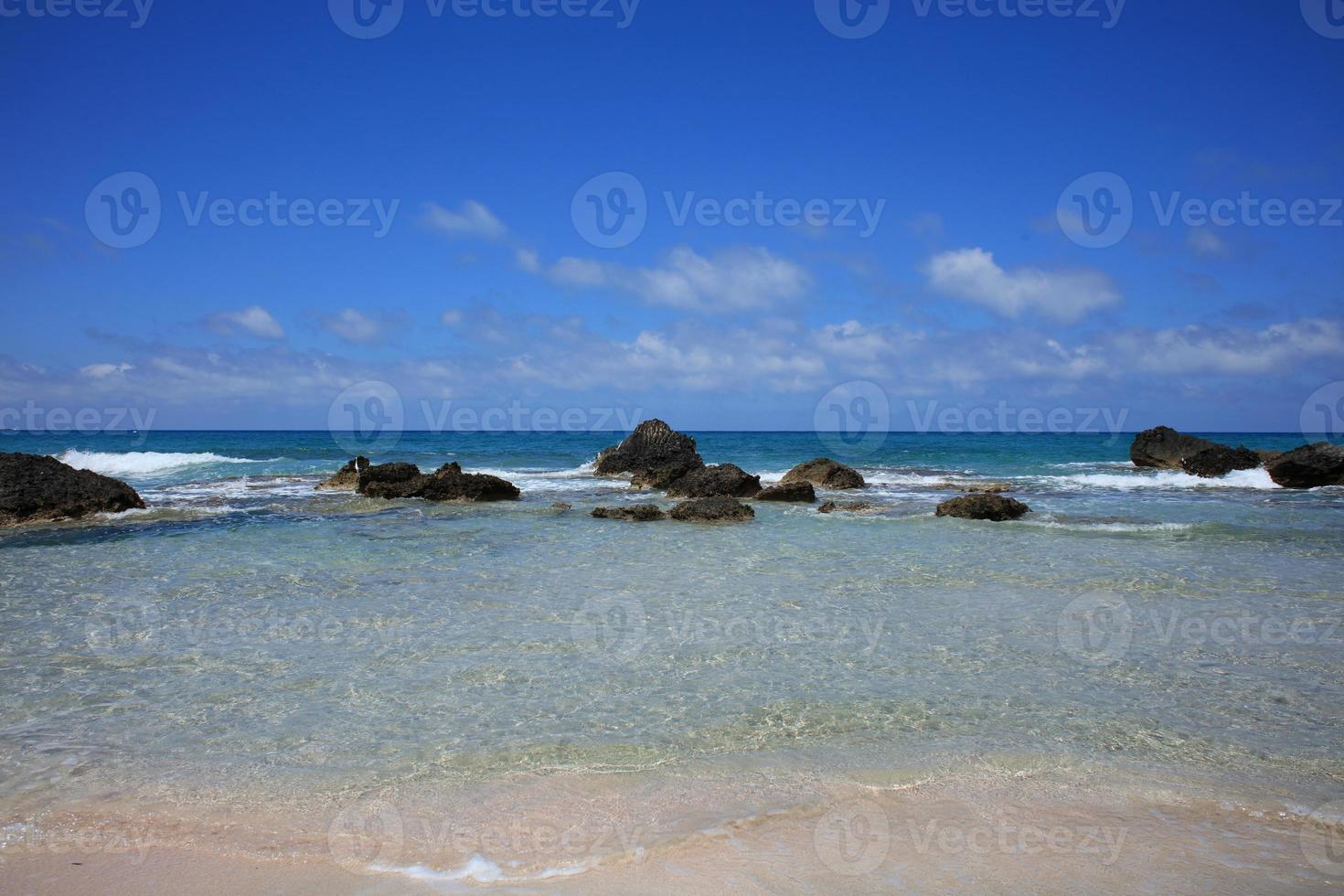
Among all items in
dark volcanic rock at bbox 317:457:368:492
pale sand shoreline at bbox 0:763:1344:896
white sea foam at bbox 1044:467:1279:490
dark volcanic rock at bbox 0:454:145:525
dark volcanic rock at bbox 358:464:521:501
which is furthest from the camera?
white sea foam at bbox 1044:467:1279:490

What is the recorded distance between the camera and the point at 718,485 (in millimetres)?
20547

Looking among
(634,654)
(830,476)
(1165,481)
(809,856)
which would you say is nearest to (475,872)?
(809,856)

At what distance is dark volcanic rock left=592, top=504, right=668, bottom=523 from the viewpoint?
53.6ft

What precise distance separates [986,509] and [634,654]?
11.6 meters

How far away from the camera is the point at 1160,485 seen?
26.9 meters

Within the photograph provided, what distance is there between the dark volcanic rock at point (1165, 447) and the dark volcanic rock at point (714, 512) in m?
24.5

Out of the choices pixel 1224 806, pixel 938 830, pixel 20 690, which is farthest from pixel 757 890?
pixel 20 690

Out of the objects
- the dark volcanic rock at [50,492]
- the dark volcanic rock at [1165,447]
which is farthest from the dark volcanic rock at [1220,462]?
the dark volcanic rock at [50,492]

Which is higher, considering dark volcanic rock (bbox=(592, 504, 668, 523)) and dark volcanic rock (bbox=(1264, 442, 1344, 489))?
dark volcanic rock (bbox=(1264, 442, 1344, 489))

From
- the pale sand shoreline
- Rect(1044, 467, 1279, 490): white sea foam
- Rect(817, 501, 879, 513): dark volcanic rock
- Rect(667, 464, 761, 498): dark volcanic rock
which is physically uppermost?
Rect(667, 464, 761, 498): dark volcanic rock

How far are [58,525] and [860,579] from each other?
1473cm

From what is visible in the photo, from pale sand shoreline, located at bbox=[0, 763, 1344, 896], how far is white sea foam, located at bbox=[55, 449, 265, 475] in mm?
35990

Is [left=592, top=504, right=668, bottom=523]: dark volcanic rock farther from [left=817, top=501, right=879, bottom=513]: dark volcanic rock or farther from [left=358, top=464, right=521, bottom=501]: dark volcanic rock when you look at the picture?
[left=358, top=464, right=521, bottom=501]: dark volcanic rock

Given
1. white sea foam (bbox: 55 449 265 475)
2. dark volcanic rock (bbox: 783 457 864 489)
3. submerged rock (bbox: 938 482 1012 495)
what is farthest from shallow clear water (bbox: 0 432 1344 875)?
white sea foam (bbox: 55 449 265 475)
